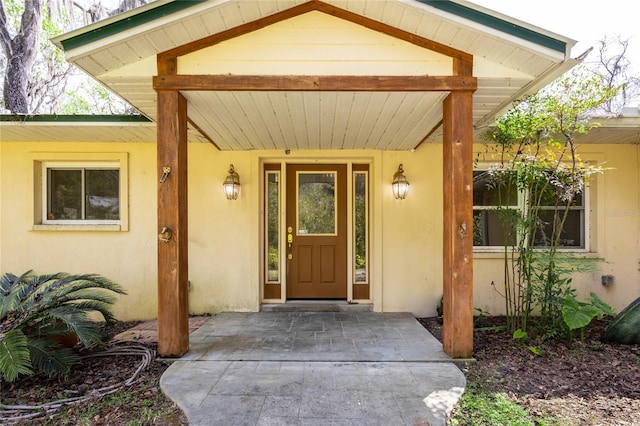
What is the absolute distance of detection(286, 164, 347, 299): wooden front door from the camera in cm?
499

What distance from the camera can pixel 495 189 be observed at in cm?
477

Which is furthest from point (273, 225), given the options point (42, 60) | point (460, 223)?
point (42, 60)

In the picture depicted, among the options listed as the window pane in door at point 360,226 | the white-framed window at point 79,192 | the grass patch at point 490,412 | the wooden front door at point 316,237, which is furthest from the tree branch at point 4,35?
the grass patch at point 490,412

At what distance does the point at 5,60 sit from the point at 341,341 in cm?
966

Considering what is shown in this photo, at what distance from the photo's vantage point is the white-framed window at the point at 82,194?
15.6ft

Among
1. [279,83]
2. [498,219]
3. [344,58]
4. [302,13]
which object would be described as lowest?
[498,219]

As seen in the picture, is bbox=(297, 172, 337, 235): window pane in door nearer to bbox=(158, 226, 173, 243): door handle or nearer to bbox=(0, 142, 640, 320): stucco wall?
bbox=(0, 142, 640, 320): stucco wall

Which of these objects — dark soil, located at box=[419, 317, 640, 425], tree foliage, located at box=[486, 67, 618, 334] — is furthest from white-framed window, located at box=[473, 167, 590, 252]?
dark soil, located at box=[419, 317, 640, 425]

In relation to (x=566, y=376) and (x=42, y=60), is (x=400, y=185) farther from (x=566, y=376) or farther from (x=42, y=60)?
(x=42, y=60)

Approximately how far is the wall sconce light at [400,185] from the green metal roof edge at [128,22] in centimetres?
304

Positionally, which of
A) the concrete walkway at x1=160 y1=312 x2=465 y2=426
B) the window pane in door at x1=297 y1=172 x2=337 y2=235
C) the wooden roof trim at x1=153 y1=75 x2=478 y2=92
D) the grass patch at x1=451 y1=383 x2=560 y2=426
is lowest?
the grass patch at x1=451 y1=383 x2=560 y2=426

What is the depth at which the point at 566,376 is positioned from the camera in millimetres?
2770

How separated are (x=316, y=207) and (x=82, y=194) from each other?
10.9 feet

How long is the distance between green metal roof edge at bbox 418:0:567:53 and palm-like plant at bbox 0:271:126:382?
3766 millimetres
